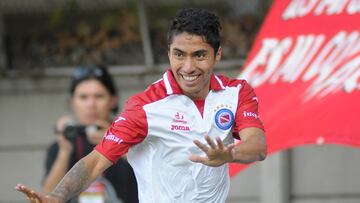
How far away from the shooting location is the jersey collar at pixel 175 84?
534cm

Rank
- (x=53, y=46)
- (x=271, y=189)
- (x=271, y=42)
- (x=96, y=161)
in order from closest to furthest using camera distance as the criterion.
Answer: (x=96, y=161)
(x=271, y=42)
(x=271, y=189)
(x=53, y=46)

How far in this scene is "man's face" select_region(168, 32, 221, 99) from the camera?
519 centimetres

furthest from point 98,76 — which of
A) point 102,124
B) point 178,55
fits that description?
point 178,55

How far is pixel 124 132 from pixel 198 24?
2.03 ft

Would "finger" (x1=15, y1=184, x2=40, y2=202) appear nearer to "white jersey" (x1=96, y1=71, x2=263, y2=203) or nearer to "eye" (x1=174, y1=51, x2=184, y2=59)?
"white jersey" (x1=96, y1=71, x2=263, y2=203)

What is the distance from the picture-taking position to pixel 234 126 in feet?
17.6

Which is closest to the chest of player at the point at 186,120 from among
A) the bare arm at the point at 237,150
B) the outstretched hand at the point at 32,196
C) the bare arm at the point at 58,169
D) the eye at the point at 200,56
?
the bare arm at the point at 237,150

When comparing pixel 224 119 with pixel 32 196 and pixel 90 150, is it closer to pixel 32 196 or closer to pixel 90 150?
pixel 32 196

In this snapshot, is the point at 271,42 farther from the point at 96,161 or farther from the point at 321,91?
the point at 96,161

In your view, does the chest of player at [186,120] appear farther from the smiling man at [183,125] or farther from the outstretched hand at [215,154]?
the outstretched hand at [215,154]

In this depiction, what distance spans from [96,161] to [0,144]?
5.60 meters

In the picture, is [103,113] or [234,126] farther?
[103,113]

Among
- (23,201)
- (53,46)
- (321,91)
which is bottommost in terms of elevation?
(23,201)

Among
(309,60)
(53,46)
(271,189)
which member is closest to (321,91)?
(309,60)
